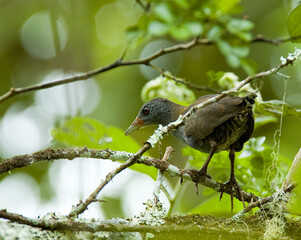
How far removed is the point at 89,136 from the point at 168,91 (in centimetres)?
116

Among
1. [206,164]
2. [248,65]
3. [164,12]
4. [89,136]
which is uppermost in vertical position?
[164,12]

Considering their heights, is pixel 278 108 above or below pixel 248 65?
below

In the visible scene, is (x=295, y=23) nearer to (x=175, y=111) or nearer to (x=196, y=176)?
(x=196, y=176)

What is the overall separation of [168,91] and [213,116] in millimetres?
807

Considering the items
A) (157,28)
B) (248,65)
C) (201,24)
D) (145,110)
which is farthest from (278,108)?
(145,110)

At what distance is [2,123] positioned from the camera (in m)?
8.86

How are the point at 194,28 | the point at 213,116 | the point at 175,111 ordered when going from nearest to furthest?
the point at 194,28 < the point at 213,116 < the point at 175,111

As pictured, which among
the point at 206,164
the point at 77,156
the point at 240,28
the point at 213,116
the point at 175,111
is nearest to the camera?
the point at 77,156

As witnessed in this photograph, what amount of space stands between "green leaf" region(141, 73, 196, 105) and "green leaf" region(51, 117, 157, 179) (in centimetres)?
80

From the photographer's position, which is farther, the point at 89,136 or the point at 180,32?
the point at 89,136

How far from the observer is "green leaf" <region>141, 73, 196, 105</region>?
15.4 feet

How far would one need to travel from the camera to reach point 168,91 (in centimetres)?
474

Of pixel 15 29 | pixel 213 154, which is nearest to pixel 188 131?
pixel 213 154

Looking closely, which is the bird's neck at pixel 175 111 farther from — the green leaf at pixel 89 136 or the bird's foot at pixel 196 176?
Result: the bird's foot at pixel 196 176
